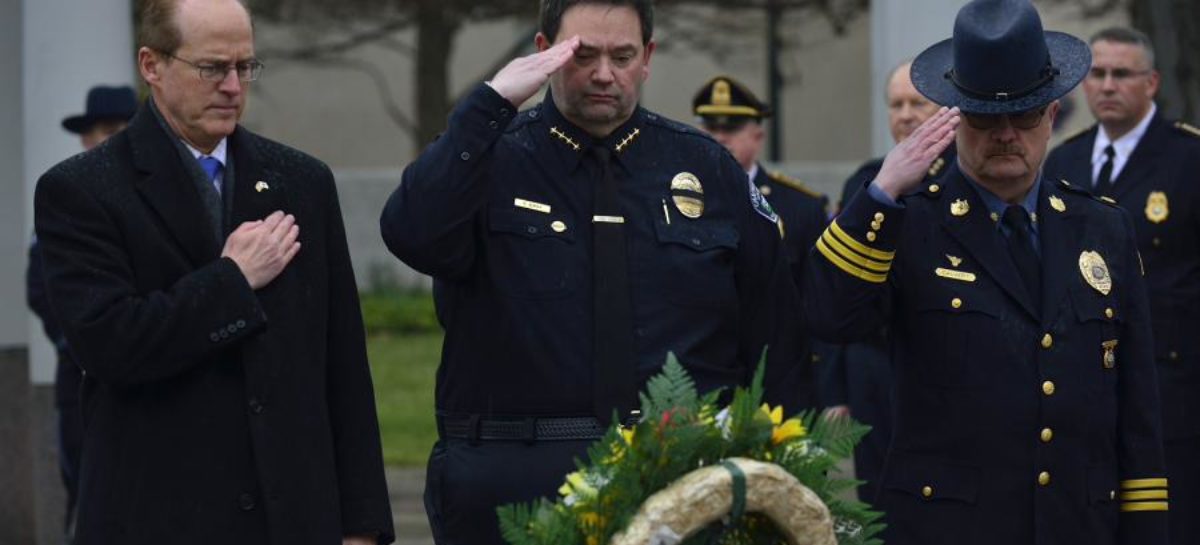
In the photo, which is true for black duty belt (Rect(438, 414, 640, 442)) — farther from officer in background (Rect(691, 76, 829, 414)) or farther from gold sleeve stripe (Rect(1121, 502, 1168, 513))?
officer in background (Rect(691, 76, 829, 414))

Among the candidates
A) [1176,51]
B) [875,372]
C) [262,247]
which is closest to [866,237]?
[262,247]

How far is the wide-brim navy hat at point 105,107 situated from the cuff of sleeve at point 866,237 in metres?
5.21

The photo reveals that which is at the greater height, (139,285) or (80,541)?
(139,285)

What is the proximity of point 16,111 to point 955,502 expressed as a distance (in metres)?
7.14

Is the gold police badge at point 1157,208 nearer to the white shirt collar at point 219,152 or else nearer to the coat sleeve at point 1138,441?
the coat sleeve at point 1138,441

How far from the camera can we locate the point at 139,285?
4941mm

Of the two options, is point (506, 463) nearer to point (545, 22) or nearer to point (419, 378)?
point (545, 22)

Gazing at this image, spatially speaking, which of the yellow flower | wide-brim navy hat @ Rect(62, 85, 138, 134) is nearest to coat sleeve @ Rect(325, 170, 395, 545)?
the yellow flower

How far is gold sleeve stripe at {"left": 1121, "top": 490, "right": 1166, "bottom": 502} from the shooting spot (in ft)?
18.0

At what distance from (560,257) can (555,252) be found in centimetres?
2

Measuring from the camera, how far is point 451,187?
5105 mm

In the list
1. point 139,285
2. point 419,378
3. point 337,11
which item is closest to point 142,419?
point 139,285

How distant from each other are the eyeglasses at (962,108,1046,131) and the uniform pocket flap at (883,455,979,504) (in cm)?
80

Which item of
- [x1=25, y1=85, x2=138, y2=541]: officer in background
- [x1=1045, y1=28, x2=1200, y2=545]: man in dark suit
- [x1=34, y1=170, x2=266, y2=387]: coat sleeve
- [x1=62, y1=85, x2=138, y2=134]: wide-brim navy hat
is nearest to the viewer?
[x1=34, y1=170, x2=266, y2=387]: coat sleeve
